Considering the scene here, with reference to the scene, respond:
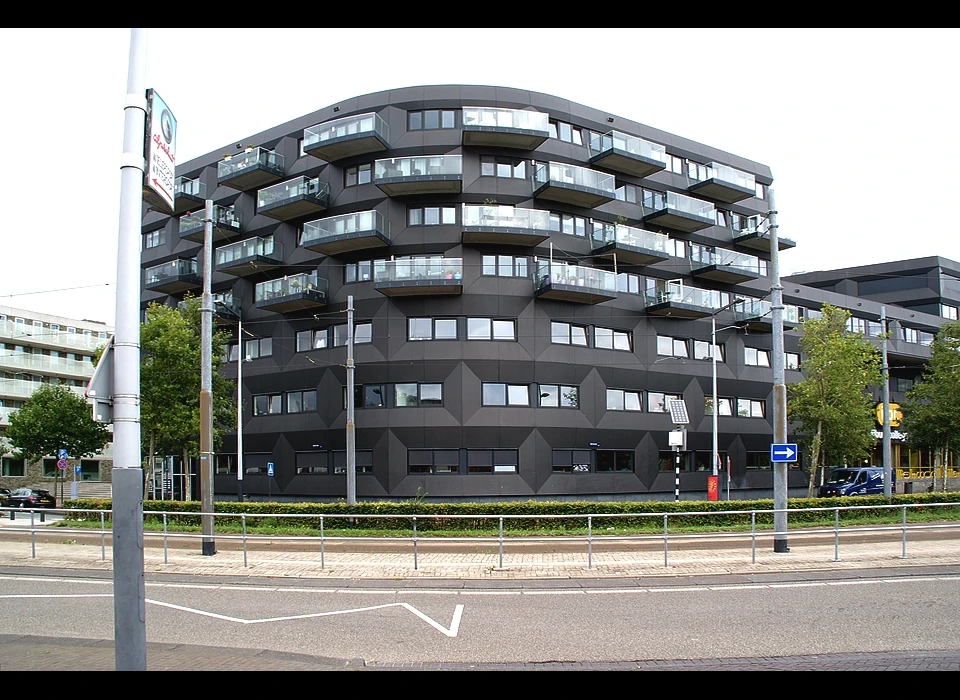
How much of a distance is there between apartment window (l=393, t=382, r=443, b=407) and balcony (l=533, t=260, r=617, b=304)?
695 centimetres

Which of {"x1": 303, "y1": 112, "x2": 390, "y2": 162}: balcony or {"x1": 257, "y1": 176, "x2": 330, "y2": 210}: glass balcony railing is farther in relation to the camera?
{"x1": 257, "y1": 176, "x2": 330, "y2": 210}: glass balcony railing

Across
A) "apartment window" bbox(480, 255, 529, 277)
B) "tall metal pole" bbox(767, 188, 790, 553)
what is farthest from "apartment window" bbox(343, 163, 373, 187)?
"tall metal pole" bbox(767, 188, 790, 553)

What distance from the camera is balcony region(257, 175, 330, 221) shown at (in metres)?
37.9

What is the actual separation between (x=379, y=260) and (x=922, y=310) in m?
54.9

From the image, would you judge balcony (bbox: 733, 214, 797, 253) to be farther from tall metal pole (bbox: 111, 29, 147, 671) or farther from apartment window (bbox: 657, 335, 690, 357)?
tall metal pole (bbox: 111, 29, 147, 671)

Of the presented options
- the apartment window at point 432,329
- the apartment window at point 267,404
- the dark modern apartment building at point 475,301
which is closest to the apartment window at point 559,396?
the dark modern apartment building at point 475,301

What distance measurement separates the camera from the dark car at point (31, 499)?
40.9m

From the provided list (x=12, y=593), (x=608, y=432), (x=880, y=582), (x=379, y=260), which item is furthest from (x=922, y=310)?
(x=12, y=593)

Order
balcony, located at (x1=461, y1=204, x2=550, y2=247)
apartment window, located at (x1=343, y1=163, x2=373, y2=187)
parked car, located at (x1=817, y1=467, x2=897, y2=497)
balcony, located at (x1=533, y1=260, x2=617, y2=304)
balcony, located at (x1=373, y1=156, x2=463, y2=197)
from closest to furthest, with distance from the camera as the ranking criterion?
1. balcony, located at (x1=461, y1=204, x2=550, y2=247)
2. balcony, located at (x1=373, y1=156, x2=463, y2=197)
3. balcony, located at (x1=533, y1=260, x2=617, y2=304)
4. apartment window, located at (x1=343, y1=163, x2=373, y2=187)
5. parked car, located at (x1=817, y1=467, x2=897, y2=497)

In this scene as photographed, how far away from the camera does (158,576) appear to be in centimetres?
1466

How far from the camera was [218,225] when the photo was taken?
42.1m

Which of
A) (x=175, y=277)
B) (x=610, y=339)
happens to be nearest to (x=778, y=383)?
(x=610, y=339)

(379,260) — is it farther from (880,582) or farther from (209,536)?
(880,582)

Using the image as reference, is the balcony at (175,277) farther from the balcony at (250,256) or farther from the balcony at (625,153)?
the balcony at (625,153)
